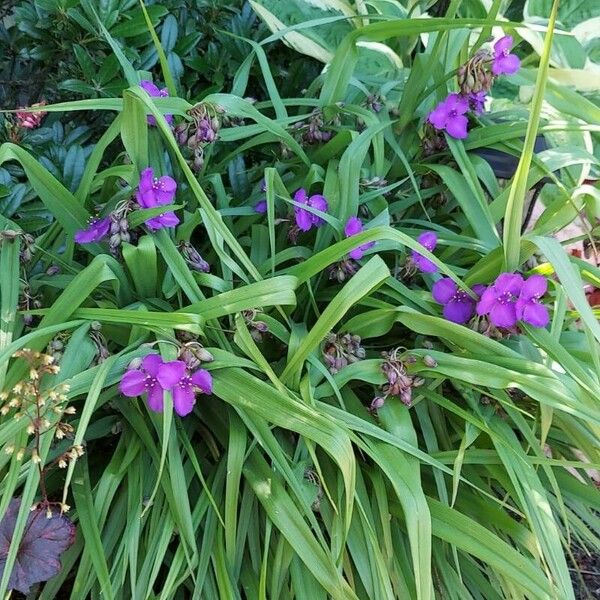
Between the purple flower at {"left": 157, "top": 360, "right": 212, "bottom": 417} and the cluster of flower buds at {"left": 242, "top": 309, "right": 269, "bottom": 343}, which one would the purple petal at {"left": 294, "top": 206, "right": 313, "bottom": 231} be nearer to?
the cluster of flower buds at {"left": 242, "top": 309, "right": 269, "bottom": 343}

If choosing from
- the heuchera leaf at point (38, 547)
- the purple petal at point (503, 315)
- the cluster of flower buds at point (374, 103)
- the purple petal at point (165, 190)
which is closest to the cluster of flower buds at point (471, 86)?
the cluster of flower buds at point (374, 103)

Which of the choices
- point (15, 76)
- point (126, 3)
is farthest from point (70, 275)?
point (15, 76)

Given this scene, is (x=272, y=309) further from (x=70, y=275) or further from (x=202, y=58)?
(x=202, y=58)

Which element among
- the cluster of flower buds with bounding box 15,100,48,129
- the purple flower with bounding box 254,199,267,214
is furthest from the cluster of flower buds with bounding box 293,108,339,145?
the cluster of flower buds with bounding box 15,100,48,129

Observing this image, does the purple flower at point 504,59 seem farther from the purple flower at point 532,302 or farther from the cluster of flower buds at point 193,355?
the cluster of flower buds at point 193,355

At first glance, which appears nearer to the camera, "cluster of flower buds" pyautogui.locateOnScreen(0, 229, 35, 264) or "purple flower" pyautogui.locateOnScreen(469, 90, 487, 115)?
"cluster of flower buds" pyautogui.locateOnScreen(0, 229, 35, 264)
